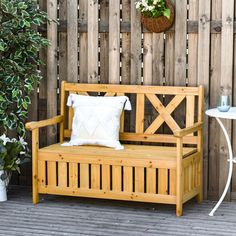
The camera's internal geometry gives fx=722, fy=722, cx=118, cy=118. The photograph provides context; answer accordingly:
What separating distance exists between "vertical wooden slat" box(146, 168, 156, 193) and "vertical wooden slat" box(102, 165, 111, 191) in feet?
0.97

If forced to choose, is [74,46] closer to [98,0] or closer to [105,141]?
[98,0]

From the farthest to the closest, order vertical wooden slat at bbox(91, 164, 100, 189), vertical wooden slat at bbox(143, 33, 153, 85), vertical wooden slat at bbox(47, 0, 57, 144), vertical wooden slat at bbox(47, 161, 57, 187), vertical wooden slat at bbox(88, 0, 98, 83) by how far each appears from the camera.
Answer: vertical wooden slat at bbox(47, 0, 57, 144)
vertical wooden slat at bbox(88, 0, 98, 83)
vertical wooden slat at bbox(143, 33, 153, 85)
vertical wooden slat at bbox(47, 161, 57, 187)
vertical wooden slat at bbox(91, 164, 100, 189)

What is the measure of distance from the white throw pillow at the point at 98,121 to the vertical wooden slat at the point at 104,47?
0.98 ft

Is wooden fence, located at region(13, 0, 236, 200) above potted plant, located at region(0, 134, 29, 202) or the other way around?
above

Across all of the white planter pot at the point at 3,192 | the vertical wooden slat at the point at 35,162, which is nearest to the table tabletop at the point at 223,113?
the vertical wooden slat at the point at 35,162

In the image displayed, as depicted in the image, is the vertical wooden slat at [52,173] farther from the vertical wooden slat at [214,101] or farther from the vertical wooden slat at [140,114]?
the vertical wooden slat at [214,101]

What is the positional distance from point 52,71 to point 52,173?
940 mm

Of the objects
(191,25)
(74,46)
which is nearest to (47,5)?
(74,46)

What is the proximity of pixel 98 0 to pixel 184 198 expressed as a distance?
1.72m

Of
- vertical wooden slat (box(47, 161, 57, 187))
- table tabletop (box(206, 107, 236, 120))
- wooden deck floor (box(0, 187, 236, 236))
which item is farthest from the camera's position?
vertical wooden slat (box(47, 161, 57, 187))

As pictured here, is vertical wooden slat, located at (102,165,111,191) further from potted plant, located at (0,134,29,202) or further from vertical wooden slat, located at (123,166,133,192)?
potted plant, located at (0,134,29,202)

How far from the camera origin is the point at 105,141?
536cm

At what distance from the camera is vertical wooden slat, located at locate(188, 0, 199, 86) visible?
545cm

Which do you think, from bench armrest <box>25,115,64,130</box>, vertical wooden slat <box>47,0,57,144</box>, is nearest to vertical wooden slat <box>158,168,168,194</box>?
bench armrest <box>25,115,64,130</box>
